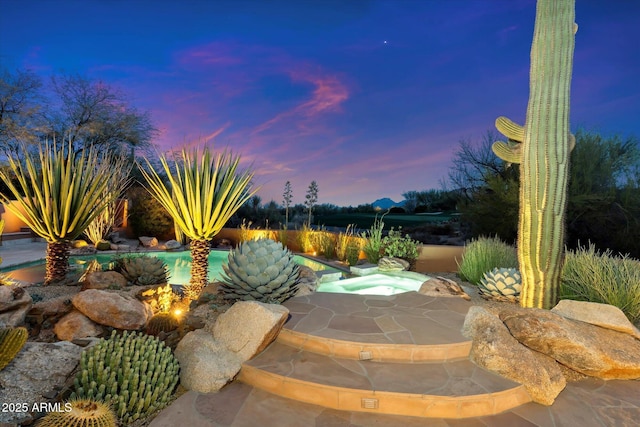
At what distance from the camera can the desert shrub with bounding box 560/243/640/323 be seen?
3.71 m

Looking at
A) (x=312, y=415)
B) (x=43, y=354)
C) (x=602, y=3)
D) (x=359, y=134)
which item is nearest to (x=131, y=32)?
(x=359, y=134)

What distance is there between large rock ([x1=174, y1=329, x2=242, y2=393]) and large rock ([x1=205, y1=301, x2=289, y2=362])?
78mm

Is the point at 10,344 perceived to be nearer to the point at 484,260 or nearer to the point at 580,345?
the point at 580,345

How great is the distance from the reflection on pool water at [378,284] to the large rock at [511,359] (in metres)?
1.93

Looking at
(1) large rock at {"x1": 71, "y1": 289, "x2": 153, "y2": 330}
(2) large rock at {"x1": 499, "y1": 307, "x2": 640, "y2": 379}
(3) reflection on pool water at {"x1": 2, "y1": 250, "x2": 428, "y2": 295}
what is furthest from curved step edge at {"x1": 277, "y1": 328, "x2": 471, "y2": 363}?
(1) large rock at {"x1": 71, "y1": 289, "x2": 153, "y2": 330}

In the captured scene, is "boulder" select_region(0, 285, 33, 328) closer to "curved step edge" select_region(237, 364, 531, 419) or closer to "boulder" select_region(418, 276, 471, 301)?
"curved step edge" select_region(237, 364, 531, 419)

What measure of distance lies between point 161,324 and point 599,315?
502 cm

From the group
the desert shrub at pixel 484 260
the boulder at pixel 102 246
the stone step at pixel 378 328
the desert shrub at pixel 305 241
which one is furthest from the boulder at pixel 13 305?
the boulder at pixel 102 246

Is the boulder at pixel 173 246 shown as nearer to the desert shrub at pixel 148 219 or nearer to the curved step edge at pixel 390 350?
the desert shrub at pixel 148 219

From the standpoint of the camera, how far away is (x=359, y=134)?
44.1 ft

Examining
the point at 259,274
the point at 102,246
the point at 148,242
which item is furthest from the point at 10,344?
the point at 148,242

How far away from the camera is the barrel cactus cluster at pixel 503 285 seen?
176 inches

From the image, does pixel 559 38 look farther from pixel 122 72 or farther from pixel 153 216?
pixel 153 216

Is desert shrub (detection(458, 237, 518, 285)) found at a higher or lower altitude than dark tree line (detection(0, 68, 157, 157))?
lower
